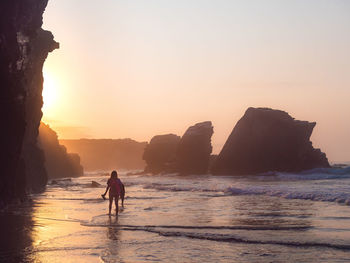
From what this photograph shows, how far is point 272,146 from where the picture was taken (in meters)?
71.1

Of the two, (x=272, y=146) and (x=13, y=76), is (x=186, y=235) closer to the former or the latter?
(x=13, y=76)

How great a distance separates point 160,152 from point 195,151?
774 inches

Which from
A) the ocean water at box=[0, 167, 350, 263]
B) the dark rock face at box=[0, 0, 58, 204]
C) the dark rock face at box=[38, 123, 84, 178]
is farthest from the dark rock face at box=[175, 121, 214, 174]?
the ocean water at box=[0, 167, 350, 263]

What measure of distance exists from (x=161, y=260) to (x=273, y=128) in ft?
211

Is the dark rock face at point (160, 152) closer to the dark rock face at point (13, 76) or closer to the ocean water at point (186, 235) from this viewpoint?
the dark rock face at point (13, 76)

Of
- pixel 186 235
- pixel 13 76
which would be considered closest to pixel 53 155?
pixel 13 76

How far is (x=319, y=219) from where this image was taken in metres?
15.3

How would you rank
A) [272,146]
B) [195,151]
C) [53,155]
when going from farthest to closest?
[53,155] → [195,151] → [272,146]

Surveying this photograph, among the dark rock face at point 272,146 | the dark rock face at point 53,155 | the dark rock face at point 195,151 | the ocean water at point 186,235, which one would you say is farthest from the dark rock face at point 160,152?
the ocean water at point 186,235

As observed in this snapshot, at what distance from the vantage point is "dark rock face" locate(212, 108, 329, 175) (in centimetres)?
7025

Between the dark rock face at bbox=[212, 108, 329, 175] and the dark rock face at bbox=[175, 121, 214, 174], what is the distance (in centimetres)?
1427

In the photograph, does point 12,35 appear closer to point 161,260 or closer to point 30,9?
point 30,9

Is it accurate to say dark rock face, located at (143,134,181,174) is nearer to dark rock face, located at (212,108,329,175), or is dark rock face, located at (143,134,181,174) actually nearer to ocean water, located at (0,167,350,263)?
dark rock face, located at (212,108,329,175)

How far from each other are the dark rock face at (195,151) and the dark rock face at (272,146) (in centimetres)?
1427
